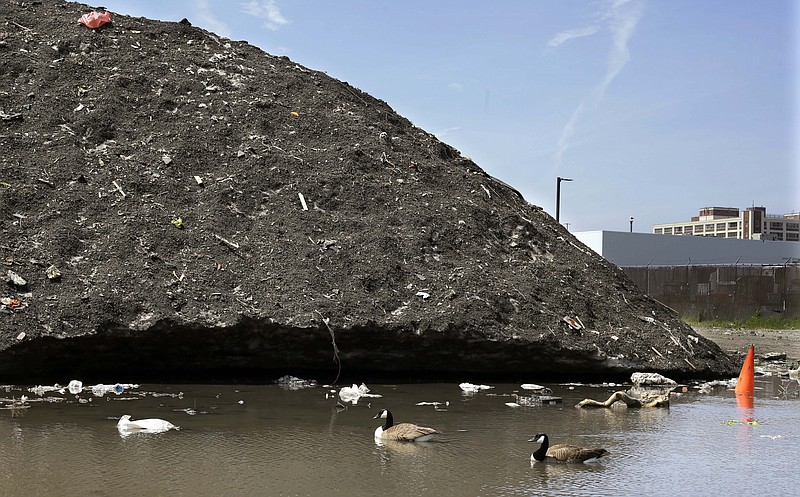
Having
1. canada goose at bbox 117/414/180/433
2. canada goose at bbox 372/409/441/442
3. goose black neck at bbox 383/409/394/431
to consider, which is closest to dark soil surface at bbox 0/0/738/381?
canada goose at bbox 117/414/180/433

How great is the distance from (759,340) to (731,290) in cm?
498

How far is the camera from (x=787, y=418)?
8.50 m

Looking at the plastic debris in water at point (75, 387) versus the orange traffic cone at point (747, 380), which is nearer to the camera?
the plastic debris in water at point (75, 387)

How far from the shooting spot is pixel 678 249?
133ft

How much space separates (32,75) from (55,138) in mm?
1872

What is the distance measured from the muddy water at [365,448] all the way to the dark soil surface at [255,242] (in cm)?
89

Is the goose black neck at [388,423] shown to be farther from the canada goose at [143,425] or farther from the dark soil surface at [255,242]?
the dark soil surface at [255,242]

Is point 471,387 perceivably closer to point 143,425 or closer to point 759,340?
point 143,425

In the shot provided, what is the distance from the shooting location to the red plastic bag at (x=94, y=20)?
14742mm

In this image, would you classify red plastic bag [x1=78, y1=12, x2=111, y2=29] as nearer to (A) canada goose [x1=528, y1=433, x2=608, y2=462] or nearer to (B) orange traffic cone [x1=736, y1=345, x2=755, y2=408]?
(B) orange traffic cone [x1=736, y1=345, x2=755, y2=408]

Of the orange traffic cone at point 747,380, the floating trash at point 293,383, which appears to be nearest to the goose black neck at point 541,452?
the floating trash at point 293,383

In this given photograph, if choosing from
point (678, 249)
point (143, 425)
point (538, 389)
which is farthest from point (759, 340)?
Result: point (678, 249)

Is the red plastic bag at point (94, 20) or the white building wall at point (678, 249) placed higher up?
the red plastic bag at point (94, 20)

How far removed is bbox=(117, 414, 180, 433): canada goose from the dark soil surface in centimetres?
272
